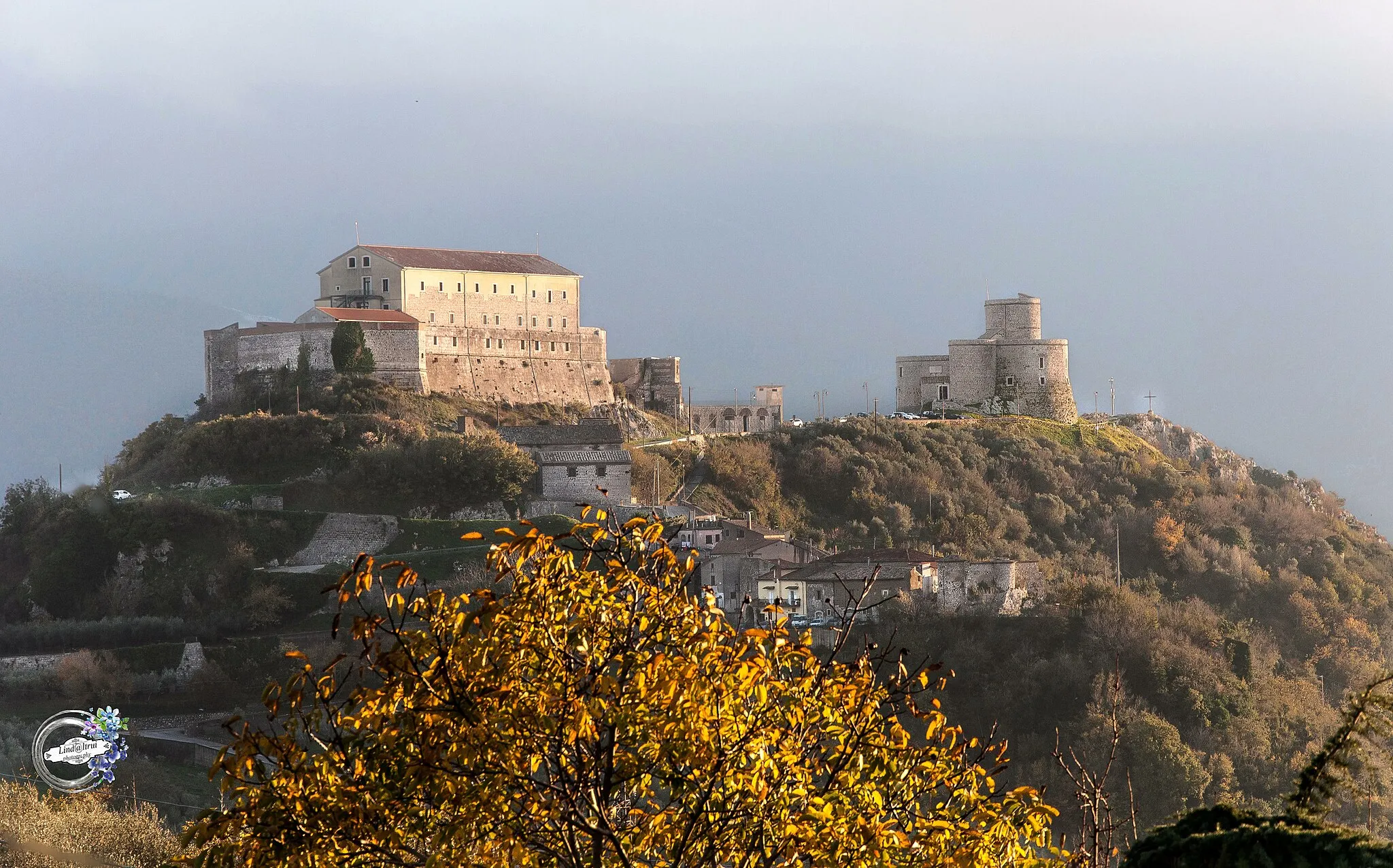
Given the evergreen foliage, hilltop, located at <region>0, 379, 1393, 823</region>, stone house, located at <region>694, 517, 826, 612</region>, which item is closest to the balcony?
the evergreen foliage

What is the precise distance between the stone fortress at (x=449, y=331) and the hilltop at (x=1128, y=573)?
25.3 ft

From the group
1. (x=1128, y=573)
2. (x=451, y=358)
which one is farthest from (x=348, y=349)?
(x=1128, y=573)

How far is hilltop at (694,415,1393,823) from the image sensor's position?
28062 millimetres

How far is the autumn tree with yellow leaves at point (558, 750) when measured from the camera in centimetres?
522

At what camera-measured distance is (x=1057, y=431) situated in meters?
53.2

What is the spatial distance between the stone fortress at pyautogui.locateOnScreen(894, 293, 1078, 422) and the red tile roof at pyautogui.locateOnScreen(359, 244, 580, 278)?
563 inches

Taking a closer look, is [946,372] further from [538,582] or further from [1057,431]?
[538,582]

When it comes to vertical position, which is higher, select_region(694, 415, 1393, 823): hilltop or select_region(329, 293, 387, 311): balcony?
select_region(329, 293, 387, 311): balcony

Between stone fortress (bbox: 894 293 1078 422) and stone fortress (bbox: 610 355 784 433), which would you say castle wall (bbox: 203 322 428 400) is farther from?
stone fortress (bbox: 894 293 1078 422)

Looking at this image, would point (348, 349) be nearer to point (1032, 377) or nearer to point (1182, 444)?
point (1032, 377)

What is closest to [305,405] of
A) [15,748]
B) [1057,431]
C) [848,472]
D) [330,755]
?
[848,472]

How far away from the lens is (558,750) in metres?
5.30

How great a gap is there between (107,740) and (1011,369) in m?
39.1

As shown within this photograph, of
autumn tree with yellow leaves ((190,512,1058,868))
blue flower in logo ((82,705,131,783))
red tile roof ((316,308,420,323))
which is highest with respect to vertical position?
red tile roof ((316,308,420,323))
